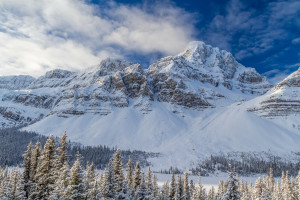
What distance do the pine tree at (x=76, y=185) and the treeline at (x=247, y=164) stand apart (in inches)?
5414

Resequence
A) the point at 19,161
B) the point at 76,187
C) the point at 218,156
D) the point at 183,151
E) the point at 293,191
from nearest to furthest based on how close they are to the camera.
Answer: the point at 76,187 → the point at 293,191 → the point at 19,161 → the point at 218,156 → the point at 183,151

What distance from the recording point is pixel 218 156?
596 ft

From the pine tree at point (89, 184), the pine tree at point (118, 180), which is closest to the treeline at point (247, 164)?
the pine tree at point (89, 184)

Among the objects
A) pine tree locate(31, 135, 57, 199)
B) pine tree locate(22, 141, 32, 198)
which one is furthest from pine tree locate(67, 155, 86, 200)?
pine tree locate(22, 141, 32, 198)

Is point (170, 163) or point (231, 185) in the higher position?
point (231, 185)

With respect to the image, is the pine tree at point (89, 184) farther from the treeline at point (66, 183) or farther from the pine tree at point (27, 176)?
the pine tree at point (27, 176)

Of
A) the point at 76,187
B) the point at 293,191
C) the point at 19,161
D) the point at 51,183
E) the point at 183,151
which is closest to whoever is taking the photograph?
→ the point at 76,187

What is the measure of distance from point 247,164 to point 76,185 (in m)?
170

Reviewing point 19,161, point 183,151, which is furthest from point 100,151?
point 183,151

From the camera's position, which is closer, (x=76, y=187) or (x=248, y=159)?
(x=76, y=187)

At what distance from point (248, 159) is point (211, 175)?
47.1 meters

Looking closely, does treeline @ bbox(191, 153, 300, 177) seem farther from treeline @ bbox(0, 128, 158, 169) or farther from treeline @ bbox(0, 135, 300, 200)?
treeline @ bbox(0, 135, 300, 200)

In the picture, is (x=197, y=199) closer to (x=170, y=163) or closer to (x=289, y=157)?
(x=170, y=163)

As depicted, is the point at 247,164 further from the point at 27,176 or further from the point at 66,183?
the point at 66,183
